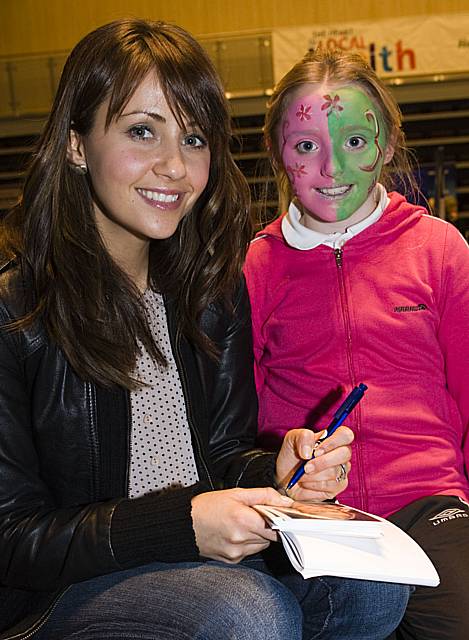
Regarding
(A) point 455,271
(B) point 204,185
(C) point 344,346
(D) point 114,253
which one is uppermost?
(B) point 204,185

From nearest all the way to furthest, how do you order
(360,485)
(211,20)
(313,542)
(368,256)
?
1. (313,542)
2. (360,485)
3. (368,256)
4. (211,20)

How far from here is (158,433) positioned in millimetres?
1439

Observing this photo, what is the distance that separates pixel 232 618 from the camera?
1.12m

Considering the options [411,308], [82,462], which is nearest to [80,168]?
[82,462]

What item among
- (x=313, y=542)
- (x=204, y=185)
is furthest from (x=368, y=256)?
(x=313, y=542)

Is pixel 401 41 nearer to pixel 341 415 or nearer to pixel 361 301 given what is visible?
pixel 361 301

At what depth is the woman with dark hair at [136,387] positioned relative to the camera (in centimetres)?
122

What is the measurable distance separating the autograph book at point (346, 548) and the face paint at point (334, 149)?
780mm

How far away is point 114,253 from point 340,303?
503 millimetres

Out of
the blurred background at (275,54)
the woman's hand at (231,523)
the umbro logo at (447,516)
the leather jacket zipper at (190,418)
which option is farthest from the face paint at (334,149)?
the blurred background at (275,54)

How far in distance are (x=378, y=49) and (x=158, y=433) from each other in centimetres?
684

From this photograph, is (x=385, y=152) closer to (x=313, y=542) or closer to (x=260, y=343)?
(x=260, y=343)

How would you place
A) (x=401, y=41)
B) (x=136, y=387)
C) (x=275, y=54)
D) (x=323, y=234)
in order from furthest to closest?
1. (x=275, y=54)
2. (x=401, y=41)
3. (x=323, y=234)
4. (x=136, y=387)

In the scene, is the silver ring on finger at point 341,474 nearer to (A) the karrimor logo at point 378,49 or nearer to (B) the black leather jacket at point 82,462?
(B) the black leather jacket at point 82,462
